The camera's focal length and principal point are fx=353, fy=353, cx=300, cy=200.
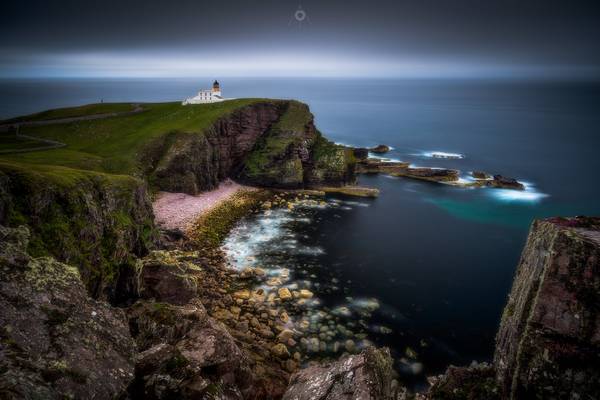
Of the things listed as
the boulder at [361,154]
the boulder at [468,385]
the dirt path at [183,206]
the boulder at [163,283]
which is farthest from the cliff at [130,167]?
the boulder at [468,385]

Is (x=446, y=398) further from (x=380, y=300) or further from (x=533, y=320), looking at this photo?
(x=380, y=300)

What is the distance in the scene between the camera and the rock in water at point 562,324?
12898mm

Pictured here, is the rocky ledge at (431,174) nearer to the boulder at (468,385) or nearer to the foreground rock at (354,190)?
the foreground rock at (354,190)

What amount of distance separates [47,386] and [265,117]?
7769 cm

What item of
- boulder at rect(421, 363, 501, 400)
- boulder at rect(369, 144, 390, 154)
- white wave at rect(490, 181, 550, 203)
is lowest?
boulder at rect(421, 363, 501, 400)

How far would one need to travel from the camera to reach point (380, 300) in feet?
115

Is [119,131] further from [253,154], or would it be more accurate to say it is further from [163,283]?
[163,283]

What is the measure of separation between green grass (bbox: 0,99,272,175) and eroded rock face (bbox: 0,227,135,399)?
128 ft

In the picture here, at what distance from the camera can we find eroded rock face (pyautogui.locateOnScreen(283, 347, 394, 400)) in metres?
12.4

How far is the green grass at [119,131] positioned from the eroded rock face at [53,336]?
128 feet

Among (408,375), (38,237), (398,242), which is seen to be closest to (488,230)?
(398,242)

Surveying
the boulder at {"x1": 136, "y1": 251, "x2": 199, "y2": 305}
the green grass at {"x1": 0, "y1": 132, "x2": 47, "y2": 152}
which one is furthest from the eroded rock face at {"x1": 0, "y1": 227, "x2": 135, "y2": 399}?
the green grass at {"x1": 0, "y1": 132, "x2": 47, "y2": 152}

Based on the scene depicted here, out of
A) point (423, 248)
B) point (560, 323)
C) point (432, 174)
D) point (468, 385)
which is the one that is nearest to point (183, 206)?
point (423, 248)

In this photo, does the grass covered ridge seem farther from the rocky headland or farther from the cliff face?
the cliff face
